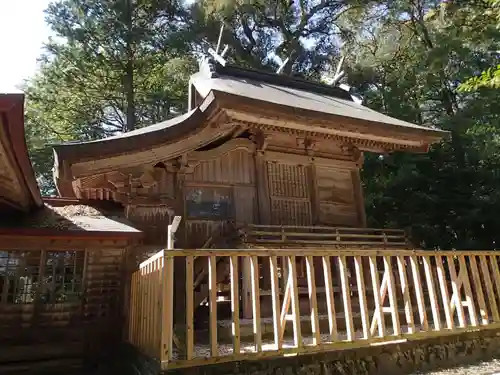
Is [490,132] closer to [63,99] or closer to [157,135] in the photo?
[157,135]

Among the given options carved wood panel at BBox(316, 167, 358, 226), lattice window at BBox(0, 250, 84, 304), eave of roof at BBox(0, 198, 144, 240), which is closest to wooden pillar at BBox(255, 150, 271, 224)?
carved wood panel at BBox(316, 167, 358, 226)

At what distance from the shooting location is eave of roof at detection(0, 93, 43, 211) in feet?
9.21

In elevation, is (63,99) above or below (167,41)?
below

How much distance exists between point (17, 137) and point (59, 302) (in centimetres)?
409

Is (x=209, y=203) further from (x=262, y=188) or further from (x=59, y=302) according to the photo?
(x=59, y=302)

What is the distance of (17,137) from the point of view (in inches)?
131

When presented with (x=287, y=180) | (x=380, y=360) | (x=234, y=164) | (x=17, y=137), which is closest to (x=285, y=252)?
(x=380, y=360)

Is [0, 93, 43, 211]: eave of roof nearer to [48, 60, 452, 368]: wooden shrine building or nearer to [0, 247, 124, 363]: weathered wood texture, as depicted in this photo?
[48, 60, 452, 368]: wooden shrine building

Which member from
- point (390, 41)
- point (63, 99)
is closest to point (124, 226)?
point (63, 99)

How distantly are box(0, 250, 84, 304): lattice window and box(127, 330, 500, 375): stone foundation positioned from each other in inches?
77.3

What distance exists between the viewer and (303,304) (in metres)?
7.08

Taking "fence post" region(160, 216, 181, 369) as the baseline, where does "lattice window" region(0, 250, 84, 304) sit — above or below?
above

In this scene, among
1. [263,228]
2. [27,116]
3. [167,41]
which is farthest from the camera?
[167,41]

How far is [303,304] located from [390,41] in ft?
51.1
